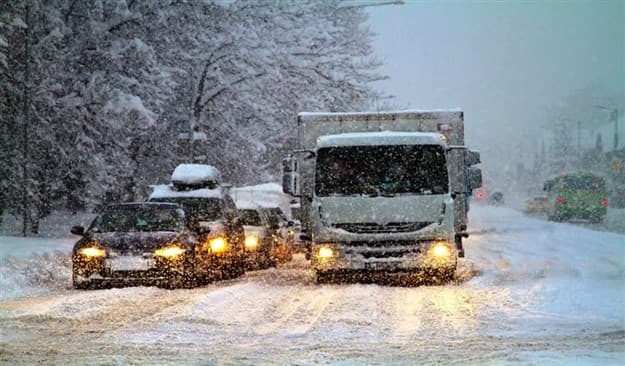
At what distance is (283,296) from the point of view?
14117mm

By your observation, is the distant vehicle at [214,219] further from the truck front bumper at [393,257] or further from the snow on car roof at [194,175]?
the truck front bumper at [393,257]

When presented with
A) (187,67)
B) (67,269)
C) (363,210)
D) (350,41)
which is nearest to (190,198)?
(67,269)

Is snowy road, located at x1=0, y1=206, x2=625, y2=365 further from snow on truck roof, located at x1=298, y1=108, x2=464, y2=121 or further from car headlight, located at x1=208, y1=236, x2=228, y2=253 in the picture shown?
snow on truck roof, located at x1=298, y1=108, x2=464, y2=121

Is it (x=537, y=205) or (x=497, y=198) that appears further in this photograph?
(x=497, y=198)

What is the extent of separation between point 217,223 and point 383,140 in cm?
405

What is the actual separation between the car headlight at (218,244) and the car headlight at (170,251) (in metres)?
1.73

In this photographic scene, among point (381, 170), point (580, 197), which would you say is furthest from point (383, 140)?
point (580, 197)

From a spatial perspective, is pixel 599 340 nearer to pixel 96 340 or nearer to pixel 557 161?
pixel 96 340

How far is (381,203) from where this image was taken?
1568 centimetres

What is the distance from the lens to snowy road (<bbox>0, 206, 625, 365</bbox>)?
8.54 meters

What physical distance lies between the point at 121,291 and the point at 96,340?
4739 mm

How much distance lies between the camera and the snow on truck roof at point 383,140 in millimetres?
16078

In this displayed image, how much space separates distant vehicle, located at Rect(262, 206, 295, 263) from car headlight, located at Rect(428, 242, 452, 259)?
7.18 metres

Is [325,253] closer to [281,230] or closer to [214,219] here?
[214,219]
